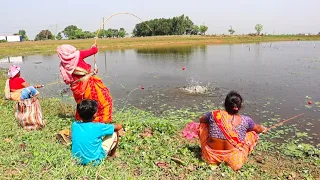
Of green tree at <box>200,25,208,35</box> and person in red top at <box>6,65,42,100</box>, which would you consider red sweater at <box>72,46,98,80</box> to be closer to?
person in red top at <box>6,65,42,100</box>

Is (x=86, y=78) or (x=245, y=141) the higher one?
(x=86, y=78)

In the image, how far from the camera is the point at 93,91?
209 inches

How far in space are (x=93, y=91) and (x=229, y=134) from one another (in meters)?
2.50

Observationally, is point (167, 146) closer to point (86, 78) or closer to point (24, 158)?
point (86, 78)

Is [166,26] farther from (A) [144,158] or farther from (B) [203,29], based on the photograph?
(A) [144,158]

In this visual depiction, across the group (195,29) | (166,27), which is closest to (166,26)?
(166,27)

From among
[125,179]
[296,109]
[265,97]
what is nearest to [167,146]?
[125,179]

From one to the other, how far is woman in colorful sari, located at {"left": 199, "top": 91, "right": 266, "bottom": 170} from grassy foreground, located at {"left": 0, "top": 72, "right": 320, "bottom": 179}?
162mm

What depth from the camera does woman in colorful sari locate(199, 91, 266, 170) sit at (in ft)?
13.9

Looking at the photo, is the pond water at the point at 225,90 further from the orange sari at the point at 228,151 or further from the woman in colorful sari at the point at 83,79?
the woman in colorful sari at the point at 83,79

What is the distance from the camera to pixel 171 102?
973cm

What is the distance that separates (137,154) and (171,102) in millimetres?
5040

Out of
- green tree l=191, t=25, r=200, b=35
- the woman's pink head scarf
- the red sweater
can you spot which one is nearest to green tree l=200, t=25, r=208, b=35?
Result: green tree l=191, t=25, r=200, b=35

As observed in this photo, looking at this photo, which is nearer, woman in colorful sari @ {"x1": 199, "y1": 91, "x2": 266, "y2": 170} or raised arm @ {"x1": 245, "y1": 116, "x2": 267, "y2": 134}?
woman in colorful sari @ {"x1": 199, "y1": 91, "x2": 266, "y2": 170}
